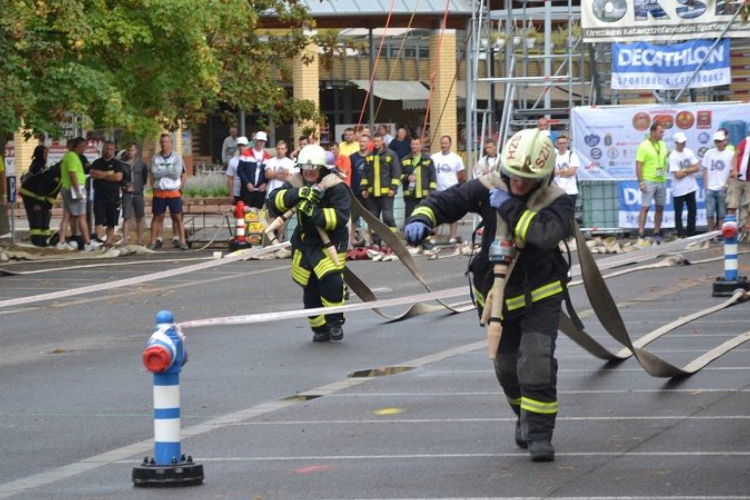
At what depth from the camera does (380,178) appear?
24453 millimetres

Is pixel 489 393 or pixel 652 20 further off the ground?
pixel 652 20

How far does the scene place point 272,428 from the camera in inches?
364

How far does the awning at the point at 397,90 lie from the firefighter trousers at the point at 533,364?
43208mm

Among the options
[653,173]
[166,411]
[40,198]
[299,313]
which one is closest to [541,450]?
[166,411]

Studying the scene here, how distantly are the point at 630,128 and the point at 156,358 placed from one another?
19641mm

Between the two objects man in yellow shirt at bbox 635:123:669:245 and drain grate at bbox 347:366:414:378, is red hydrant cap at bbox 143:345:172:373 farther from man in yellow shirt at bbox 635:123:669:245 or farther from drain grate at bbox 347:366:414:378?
man in yellow shirt at bbox 635:123:669:245

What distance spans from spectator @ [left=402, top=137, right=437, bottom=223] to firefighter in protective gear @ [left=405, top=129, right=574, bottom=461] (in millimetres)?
16271

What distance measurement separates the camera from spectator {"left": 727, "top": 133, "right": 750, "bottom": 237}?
22.6 meters

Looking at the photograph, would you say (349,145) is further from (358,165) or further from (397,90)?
(397,90)

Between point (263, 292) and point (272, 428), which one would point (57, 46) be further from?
point (272, 428)

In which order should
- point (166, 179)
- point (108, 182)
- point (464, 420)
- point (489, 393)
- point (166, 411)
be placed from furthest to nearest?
point (166, 179)
point (108, 182)
point (489, 393)
point (464, 420)
point (166, 411)

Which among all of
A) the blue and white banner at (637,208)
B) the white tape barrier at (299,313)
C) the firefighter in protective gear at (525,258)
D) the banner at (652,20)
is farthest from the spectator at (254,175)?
the firefighter in protective gear at (525,258)

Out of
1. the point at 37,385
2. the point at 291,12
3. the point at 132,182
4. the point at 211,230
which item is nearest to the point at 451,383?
the point at 37,385

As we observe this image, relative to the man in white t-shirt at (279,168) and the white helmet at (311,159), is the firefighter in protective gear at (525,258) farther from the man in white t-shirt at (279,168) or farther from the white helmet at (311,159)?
the man in white t-shirt at (279,168)
